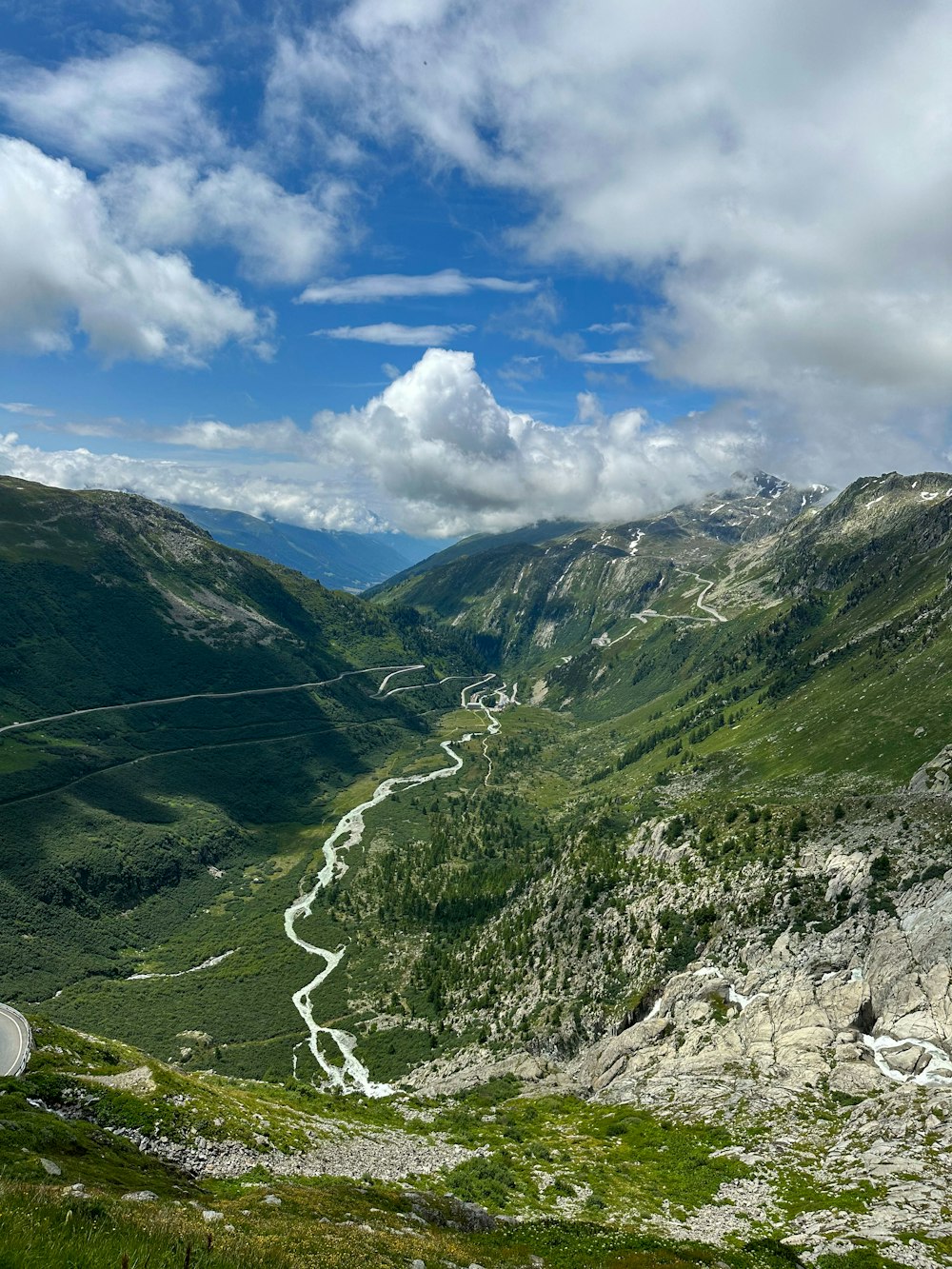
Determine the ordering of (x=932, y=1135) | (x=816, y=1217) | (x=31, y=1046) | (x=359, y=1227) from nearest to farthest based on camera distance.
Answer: (x=359, y=1227)
(x=816, y=1217)
(x=932, y=1135)
(x=31, y=1046)

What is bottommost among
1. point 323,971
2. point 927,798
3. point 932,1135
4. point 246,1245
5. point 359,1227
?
point 323,971

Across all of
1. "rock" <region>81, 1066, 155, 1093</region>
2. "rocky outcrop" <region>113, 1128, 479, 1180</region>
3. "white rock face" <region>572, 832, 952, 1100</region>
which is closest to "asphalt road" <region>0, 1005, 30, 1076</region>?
"rock" <region>81, 1066, 155, 1093</region>

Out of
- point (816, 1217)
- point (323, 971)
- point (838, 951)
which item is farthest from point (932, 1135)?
point (323, 971)

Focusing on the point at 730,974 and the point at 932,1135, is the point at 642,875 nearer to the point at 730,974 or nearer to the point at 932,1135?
the point at 730,974

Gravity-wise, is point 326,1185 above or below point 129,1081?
above

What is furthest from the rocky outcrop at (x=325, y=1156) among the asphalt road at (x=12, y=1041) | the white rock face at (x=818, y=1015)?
the white rock face at (x=818, y=1015)

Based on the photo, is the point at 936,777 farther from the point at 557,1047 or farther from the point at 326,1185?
the point at 326,1185

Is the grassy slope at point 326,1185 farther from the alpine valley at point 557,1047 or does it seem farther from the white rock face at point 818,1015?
the white rock face at point 818,1015

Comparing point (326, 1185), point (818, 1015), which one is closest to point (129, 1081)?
point (326, 1185)

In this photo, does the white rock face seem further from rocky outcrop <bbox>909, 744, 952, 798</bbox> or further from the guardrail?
the guardrail
